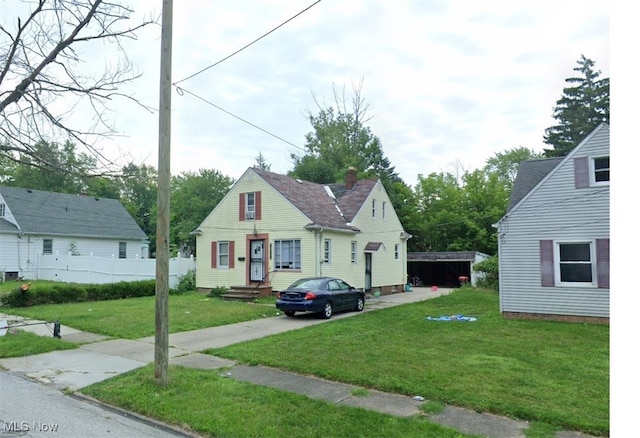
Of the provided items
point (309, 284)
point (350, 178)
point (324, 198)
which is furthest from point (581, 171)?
point (350, 178)

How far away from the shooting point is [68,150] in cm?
859

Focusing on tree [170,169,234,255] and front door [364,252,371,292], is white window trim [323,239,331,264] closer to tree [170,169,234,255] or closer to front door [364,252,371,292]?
front door [364,252,371,292]

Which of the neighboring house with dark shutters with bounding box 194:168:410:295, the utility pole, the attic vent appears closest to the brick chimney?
the neighboring house with dark shutters with bounding box 194:168:410:295

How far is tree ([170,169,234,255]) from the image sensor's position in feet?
136

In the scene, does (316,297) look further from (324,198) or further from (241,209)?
(324,198)

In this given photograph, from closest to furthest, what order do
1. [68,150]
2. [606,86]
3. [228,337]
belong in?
[68,150], [228,337], [606,86]

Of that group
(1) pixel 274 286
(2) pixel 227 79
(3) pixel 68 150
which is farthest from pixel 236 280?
(3) pixel 68 150

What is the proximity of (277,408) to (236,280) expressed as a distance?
52.5ft

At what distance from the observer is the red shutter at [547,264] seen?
13.4m

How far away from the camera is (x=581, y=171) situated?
42.9 ft

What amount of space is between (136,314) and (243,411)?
10.1 meters
